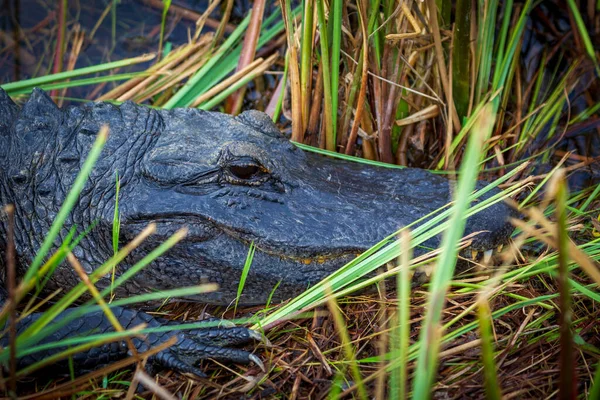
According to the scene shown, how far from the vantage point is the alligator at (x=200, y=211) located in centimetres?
269

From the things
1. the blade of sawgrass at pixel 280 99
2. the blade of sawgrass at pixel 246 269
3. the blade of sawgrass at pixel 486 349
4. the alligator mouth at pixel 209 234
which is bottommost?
the blade of sawgrass at pixel 246 269

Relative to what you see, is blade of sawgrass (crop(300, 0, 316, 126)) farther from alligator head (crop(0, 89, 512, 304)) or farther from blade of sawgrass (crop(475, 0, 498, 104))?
blade of sawgrass (crop(475, 0, 498, 104))

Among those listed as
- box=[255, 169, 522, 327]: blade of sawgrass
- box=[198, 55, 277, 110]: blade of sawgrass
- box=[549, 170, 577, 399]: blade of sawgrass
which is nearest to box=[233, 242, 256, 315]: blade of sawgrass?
box=[255, 169, 522, 327]: blade of sawgrass

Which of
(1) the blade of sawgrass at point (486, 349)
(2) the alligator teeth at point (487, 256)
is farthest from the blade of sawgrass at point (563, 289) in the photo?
(2) the alligator teeth at point (487, 256)

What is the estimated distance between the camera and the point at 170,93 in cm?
442

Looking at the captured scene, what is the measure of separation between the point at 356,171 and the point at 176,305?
46.5 inches

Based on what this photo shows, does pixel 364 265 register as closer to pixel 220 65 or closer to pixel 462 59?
pixel 462 59

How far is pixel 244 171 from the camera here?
2.76 m

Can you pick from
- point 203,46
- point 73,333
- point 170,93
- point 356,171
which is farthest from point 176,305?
point 203,46

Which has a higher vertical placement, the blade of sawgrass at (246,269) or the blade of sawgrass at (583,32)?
the blade of sawgrass at (583,32)

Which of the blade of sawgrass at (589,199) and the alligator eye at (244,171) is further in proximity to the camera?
the blade of sawgrass at (589,199)

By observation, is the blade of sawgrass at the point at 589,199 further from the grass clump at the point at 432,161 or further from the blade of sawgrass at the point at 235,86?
the blade of sawgrass at the point at 235,86

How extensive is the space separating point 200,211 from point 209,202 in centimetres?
6

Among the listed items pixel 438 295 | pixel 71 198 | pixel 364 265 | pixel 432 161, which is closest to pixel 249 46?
pixel 432 161
